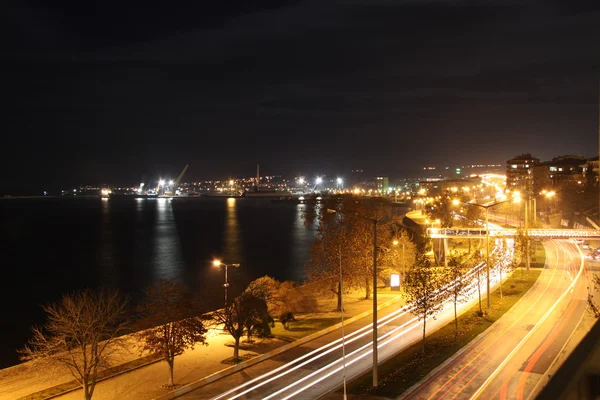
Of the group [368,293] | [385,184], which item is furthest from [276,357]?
[385,184]

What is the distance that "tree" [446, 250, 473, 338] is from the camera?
15.6 meters

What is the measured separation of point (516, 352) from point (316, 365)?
5.08 m

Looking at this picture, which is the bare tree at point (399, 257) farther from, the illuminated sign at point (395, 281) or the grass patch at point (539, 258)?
the grass patch at point (539, 258)

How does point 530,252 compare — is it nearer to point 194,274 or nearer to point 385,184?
point 194,274

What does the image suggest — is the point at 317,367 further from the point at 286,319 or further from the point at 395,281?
the point at 395,281

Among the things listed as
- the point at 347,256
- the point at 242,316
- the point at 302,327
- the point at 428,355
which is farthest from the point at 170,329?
the point at 347,256

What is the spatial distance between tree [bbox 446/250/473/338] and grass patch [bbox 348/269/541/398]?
0.39 meters

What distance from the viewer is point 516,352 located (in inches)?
505

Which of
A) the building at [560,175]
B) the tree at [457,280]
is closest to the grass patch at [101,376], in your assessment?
the tree at [457,280]

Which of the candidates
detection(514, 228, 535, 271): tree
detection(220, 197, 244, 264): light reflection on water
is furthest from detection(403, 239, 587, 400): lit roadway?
detection(220, 197, 244, 264): light reflection on water

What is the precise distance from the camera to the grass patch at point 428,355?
36.2 ft

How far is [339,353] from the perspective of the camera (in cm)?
1413

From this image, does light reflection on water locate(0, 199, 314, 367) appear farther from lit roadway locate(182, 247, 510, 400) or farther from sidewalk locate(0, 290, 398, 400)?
lit roadway locate(182, 247, 510, 400)

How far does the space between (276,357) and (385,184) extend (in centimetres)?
14823
